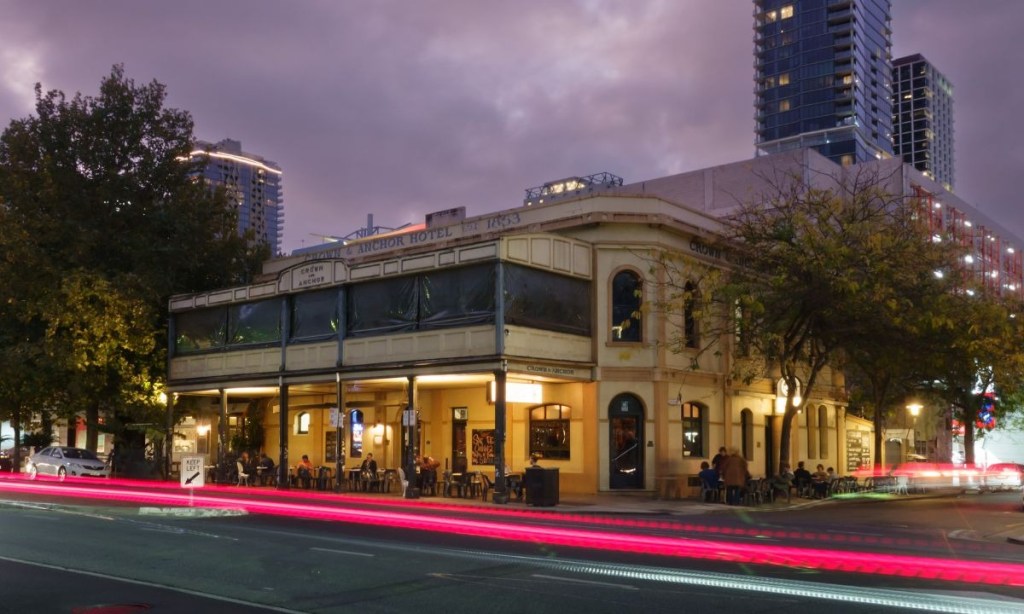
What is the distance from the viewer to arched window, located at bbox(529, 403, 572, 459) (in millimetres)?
32344

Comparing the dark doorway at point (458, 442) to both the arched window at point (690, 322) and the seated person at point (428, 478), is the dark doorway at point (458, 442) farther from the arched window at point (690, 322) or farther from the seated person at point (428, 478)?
the arched window at point (690, 322)

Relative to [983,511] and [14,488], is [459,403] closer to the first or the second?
[14,488]

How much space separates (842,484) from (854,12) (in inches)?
6547

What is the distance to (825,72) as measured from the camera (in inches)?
7352

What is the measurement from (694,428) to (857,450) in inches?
671

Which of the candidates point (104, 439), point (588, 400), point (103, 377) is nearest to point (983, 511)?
point (588, 400)

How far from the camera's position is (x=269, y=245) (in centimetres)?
4841

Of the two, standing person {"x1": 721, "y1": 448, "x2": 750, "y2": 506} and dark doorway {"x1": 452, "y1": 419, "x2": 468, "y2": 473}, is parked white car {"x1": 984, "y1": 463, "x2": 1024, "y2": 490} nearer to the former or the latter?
standing person {"x1": 721, "y1": 448, "x2": 750, "y2": 506}

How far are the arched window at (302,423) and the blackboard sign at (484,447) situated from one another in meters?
9.59

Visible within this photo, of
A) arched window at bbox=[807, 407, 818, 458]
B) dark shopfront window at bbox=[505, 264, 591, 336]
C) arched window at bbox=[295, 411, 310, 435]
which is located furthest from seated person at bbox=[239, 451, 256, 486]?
arched window at bbox=[807, 407, 818, 458]

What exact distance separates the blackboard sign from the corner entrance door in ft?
16.2

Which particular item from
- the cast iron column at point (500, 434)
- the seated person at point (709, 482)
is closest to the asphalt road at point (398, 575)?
the cast iron column at point (500, 434)

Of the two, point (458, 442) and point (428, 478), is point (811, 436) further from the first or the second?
point (428, 478)

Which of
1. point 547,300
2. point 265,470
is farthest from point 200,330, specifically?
point 547,300
